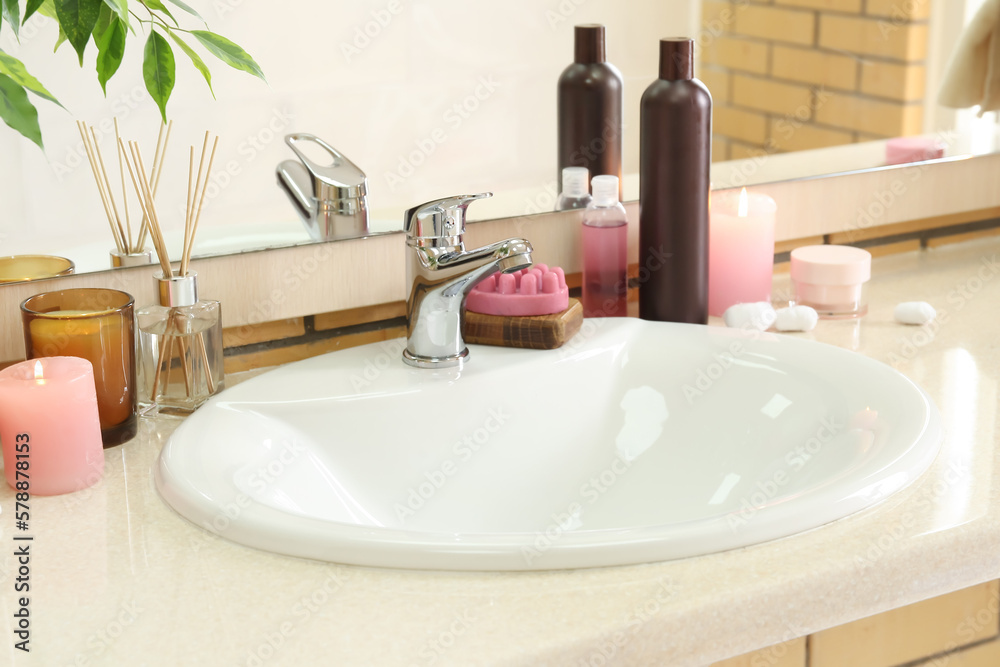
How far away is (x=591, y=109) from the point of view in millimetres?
1157

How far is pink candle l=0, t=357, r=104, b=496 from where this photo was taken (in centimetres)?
77

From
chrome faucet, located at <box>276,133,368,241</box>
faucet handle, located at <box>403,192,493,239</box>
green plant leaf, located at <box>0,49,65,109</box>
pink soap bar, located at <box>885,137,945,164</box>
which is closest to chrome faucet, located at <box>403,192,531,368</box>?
faucet handle, located at <box>403,192,493,239</box>

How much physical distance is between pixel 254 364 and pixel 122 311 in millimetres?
213

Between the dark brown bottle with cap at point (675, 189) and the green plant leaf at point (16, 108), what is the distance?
1.92ft

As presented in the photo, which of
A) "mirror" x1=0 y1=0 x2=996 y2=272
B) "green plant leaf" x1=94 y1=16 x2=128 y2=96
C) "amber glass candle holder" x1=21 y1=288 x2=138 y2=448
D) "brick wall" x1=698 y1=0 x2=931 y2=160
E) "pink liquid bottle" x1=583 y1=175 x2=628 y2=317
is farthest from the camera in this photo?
"brick wall" x1=698 y1=0 x2=931 y2=160

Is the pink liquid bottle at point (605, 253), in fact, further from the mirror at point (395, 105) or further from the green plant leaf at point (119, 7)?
the green plant leaf at point (119, 7)

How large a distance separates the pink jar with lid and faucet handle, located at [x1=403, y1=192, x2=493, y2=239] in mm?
436

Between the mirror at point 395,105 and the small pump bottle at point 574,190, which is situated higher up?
the mirror at point 395,105

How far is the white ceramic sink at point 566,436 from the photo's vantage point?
81 cm

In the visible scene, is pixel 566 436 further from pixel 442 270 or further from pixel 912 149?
pixel 912 149

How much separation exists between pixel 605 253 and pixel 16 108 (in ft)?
1.97

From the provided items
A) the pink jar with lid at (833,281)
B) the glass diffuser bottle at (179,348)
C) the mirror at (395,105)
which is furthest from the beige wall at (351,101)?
the pink jar with lid at (833,281)

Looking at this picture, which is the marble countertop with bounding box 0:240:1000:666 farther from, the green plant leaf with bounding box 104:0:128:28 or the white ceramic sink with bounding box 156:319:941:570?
the green plant leaf with bounding box 104:0:128:28

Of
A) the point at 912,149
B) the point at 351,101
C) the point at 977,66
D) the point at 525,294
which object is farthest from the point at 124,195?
the point at 977,66
